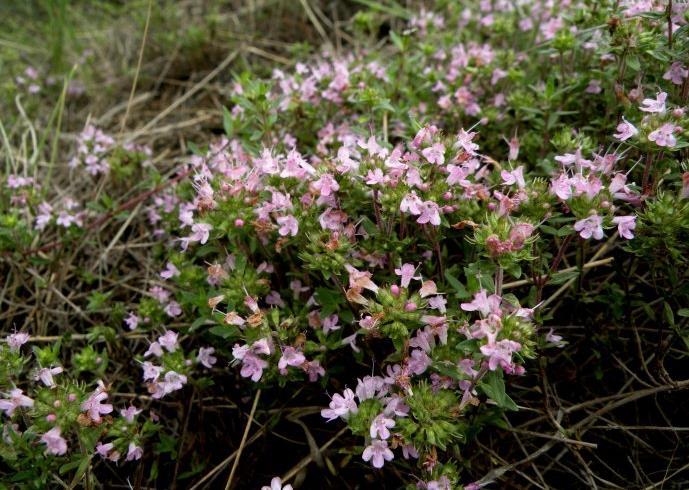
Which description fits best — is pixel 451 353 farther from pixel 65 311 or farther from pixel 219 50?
pixel 219 50

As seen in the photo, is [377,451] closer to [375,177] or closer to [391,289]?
[391,289]

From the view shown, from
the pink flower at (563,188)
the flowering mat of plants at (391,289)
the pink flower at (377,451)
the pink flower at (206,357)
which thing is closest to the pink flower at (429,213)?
the flowering mat of plants at (391,289)

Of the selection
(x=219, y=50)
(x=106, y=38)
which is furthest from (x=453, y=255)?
(x=106, y=38)

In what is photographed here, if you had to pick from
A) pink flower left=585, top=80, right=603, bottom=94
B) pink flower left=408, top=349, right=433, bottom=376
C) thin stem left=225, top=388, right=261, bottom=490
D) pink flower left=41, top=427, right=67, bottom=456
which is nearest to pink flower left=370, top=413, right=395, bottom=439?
pink flower left=408, top=349, right=433, bottom=376

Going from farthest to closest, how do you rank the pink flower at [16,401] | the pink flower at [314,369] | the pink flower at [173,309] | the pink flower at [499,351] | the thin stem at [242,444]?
the pink flower at [173,309] < the thin stem at [242,444] < the pink flower at [314,369] < the pink flower at [16,401] < the pink flower at [499,351]

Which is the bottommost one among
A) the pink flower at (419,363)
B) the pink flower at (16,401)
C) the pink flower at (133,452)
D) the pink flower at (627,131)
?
the pink flower at (133,452)

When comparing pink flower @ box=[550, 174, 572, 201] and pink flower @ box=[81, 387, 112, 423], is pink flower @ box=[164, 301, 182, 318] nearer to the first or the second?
pink flower @ box=[81, 387, 112, 423]

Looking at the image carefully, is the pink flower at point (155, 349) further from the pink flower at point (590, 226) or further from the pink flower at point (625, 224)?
the pink flower at point (625, 224)

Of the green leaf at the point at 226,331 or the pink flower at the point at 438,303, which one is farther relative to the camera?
the green leaf at the point at 226,331
